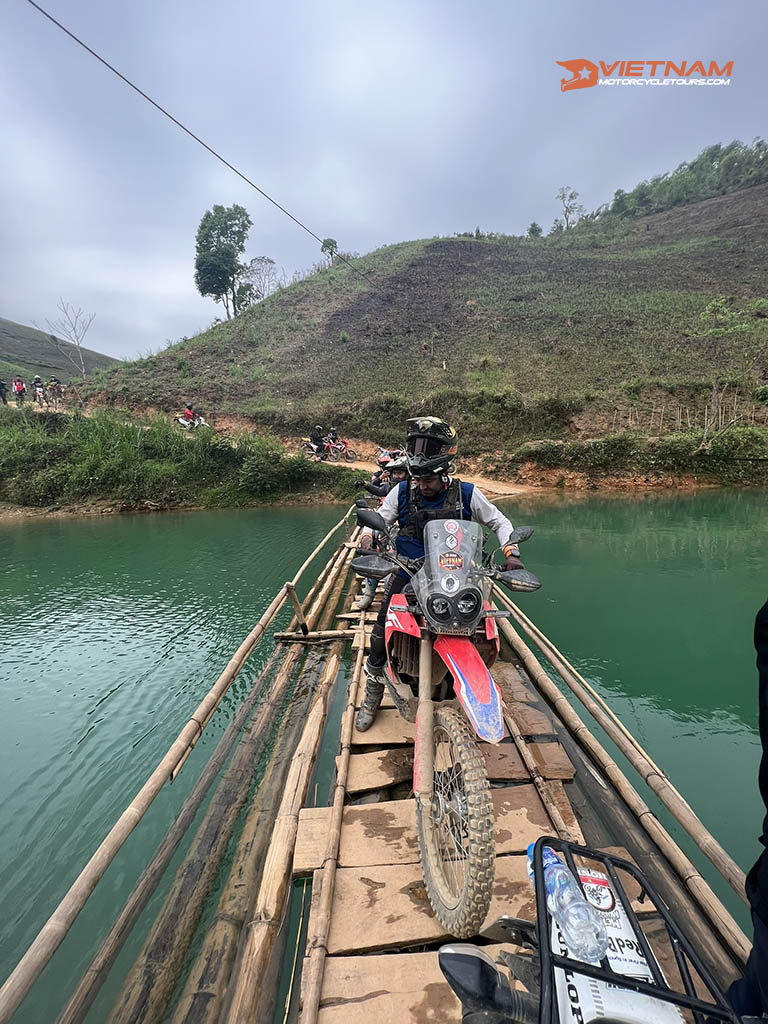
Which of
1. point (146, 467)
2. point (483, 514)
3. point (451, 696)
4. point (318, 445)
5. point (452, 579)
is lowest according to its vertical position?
point (451, 696)

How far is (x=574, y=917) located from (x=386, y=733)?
231 cm

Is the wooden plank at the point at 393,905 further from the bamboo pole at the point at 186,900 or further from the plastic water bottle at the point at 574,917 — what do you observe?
the plastic water bottle at the point at 574,917

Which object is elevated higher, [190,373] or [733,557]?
[190,373]

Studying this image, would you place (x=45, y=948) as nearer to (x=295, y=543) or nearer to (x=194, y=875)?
(x=194, y=875)

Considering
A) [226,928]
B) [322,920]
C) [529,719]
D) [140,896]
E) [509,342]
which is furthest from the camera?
[509,342]

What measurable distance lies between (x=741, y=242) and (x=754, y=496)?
44141 millimetres

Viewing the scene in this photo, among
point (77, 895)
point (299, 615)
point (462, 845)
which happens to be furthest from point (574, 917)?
point (299, 615)

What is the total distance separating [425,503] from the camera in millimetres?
3189

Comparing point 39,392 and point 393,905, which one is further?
point 39,392

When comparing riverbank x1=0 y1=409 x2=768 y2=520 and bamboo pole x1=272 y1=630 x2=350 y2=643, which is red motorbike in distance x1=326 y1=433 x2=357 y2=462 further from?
bamboo pole x1=272 y1=630 x2=350 y2=643

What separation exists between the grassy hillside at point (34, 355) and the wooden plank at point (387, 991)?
54180mm

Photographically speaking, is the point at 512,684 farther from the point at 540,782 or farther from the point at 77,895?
the point at 77,895

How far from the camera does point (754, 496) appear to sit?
16.1 m

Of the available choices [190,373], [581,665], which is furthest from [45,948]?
[190,373]
